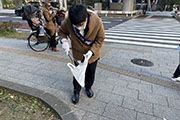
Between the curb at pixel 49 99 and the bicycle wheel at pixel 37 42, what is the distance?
2.30 metres

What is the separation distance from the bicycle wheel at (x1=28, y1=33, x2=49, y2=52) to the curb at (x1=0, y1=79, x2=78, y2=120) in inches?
90.5

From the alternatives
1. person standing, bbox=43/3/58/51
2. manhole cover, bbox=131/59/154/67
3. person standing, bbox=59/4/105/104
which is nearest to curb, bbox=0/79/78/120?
person standing, bbox=59/4/105/104

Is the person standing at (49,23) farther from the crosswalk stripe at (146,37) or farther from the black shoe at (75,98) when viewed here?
the crosswalk stripe at (146,37)

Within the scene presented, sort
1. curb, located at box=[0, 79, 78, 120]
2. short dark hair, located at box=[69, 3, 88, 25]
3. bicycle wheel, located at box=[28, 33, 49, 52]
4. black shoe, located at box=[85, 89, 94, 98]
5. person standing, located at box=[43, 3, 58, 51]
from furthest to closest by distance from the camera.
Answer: bicycle wheel, located at box=[28, 33, 49, 52], person standing, located at box=[43, 3, 58, 51], black shoe, located at box=[85, 89, 94, 98], curb, located at box=[0, 79, 78, 120], short dark hair, located at box=[69, 3, 88, 25]

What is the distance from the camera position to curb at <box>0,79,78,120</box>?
2230 mm

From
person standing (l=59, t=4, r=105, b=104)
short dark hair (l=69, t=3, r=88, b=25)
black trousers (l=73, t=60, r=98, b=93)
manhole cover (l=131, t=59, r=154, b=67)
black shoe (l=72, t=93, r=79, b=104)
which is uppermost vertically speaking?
short dark hair (l=69, t=3, r=88, b=25)

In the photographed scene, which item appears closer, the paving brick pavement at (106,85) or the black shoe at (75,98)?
the paving brick pavement at (106,85)

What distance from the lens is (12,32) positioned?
791 centimetres

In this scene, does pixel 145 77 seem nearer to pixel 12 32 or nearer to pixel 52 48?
pixel 52 48

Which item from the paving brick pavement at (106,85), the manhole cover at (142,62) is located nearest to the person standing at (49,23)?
the paving brick pavement at (106,85)

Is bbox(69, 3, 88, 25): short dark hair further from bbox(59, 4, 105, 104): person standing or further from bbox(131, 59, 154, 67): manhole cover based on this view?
bbox(131, 59, 154, 67): manhole cover

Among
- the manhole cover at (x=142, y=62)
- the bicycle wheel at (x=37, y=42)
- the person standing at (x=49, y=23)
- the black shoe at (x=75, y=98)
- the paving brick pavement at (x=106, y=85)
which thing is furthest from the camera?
the bicycle wheel at (x=37, y=42)

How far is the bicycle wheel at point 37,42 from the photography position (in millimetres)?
5078

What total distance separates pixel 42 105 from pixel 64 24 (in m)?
1.43
